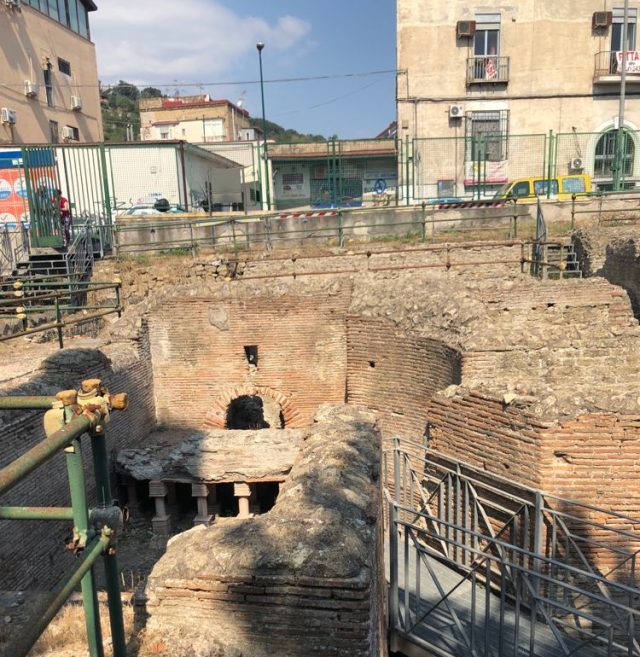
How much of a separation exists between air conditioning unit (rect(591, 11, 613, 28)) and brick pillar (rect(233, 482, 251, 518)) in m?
21.5

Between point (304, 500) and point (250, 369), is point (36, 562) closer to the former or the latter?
point (304, 500)

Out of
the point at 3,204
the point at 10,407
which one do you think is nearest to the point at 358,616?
Answer: the point at 10,407

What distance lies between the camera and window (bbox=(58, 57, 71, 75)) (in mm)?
24925

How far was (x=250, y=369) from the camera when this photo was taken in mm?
10336

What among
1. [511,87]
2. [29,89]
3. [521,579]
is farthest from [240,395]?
[29,89]

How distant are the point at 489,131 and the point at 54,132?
18.1 meters

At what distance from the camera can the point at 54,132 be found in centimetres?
2484

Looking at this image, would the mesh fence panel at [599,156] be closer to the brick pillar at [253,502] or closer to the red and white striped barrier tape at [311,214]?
the red and white striped barrier tape at [311,214]

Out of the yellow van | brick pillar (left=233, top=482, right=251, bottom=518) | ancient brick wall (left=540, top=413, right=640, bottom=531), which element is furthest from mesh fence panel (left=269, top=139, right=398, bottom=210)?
ancient brick wall (left=540, top=413, right=640, bottom=531)

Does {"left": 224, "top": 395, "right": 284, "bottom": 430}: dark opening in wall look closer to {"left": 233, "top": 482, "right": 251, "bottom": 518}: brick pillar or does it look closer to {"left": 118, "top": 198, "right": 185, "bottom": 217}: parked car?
{"left": 233, "top": 482, "right": 251, "bottom": 518}: brick pillar

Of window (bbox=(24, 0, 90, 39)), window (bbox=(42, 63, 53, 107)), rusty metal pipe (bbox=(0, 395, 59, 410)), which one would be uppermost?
window (bbox=(24, 0, 90, 39))

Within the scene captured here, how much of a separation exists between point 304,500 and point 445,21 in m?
21.9

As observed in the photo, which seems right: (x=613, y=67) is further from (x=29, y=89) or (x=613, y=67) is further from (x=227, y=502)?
(x=29, y=89)

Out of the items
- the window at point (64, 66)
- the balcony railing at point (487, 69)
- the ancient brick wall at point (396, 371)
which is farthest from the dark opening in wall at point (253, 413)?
the window at point (64, 66)
